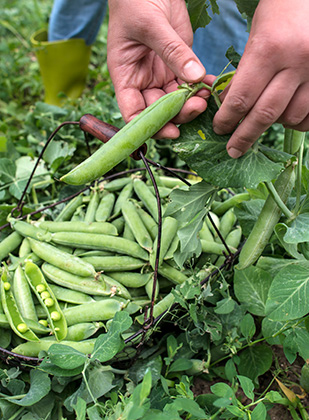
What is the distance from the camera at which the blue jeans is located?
245 cm

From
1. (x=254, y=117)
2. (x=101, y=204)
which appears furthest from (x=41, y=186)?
(x=254, y=117)

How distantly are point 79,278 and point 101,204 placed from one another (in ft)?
1.46

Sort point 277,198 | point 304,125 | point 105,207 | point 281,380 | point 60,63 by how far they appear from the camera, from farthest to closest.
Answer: point 60,63 → point 105,207 → point 281,380 → point 277,198 → point 304,125

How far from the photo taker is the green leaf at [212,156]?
117cm

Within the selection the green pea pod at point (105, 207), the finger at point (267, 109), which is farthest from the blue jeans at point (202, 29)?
the finger at point (267, 109)

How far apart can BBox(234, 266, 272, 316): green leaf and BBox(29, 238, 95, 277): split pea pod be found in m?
0.62

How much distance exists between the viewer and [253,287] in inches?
57.4

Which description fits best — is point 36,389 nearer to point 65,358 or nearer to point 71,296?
point 65,358

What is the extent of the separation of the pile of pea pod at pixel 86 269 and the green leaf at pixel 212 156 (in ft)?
1.56

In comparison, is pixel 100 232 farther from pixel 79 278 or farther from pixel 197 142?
pixel 197 142

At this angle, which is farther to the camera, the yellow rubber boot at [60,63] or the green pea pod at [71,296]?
the yellow rubber boot at [60,63]

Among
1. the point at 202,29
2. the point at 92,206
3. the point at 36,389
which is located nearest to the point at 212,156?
the point at 92,206

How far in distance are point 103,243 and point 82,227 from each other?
0.15 metres

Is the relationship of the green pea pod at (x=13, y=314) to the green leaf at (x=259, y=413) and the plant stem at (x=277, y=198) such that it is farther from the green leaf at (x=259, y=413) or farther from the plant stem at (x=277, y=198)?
the plant stem at (x=277, y=198)
